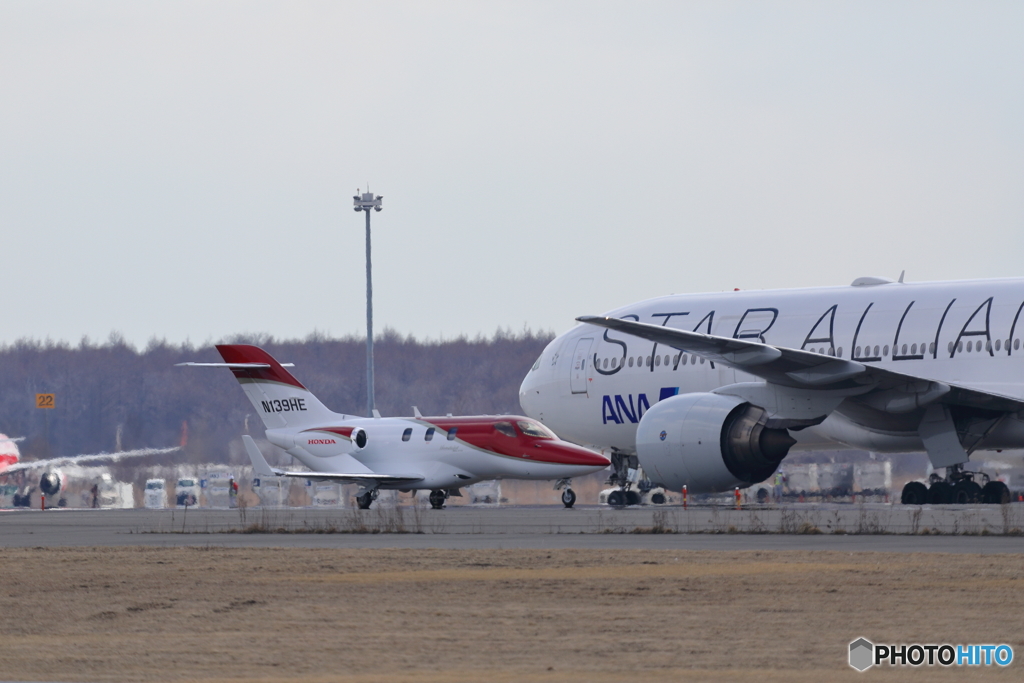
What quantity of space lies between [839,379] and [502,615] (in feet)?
43.4

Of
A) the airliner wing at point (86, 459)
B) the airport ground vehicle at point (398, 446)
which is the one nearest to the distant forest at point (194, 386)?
the airliner wing at point (86, 459)

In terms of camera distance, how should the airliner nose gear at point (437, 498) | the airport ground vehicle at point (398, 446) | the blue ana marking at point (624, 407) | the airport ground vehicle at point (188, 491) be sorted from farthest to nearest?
the airport ground vehicle at point (188, 491) → the airliner nose gear at point (437, 498) → the airport ground vehicle at point (398, 446) → the blue ana marking at point (624, 407)

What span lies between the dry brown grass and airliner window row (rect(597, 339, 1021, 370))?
1056cm

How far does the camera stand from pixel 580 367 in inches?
1316

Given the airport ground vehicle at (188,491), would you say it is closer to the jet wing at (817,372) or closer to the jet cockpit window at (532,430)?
the jet cockpit window at (532,430)

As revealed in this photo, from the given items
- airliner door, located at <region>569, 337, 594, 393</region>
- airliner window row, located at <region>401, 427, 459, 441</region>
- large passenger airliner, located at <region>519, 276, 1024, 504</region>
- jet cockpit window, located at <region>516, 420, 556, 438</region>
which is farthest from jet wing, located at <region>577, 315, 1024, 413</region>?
airliner window row, located at <region>401, 427, 459, 441</region>

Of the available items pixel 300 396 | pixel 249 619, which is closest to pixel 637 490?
pixel 300 396

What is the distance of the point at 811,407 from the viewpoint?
25.2 m

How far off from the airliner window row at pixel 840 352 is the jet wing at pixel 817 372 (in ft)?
3.59

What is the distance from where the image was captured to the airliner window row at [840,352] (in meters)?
26.2

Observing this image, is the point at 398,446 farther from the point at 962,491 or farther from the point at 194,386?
the point at 194,386

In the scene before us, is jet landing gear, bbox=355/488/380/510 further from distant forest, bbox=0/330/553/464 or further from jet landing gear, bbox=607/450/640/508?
distant forest, bbox=0/330/553/464

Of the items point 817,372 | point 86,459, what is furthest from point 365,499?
point 86,459

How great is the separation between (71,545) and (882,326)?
13833 millimetres
